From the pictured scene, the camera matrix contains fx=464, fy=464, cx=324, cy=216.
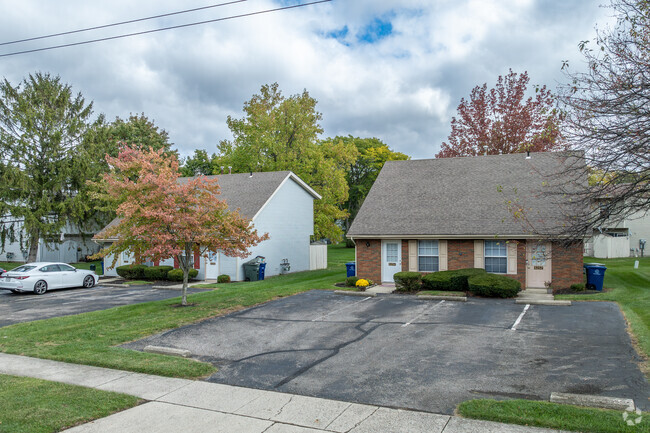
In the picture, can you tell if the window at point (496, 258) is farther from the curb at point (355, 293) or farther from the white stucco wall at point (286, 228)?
the white stucco wall at point (286, 228)

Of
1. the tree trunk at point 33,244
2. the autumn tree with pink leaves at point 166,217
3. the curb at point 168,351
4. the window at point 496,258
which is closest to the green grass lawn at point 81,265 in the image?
the tree trunk at point 33,244

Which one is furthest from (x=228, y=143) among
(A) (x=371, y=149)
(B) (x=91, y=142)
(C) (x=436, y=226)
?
(C) (x=436, y=226)

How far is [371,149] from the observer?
57938 mm

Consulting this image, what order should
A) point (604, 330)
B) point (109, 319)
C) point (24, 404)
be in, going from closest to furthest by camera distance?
1. point (24, 404)
2. point (604, 330)
3. point (109, 319)

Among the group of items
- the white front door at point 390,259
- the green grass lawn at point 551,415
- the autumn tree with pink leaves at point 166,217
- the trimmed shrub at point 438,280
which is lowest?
the green grass lawn at point 551,415

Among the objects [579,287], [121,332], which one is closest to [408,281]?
[579,287]

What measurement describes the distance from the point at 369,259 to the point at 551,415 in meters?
Result: 16.1

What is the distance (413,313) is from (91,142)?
30.2m

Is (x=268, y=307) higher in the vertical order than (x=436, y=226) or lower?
lower

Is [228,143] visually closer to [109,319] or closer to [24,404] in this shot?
[109,319]

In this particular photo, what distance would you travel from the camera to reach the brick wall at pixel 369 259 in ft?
73.0

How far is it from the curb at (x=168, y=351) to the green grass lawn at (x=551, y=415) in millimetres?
6137

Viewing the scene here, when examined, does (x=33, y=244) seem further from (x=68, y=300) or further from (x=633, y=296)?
(x=633, y=296)

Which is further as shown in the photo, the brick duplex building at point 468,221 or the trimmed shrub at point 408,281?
the brick duplex building at point 468,221
